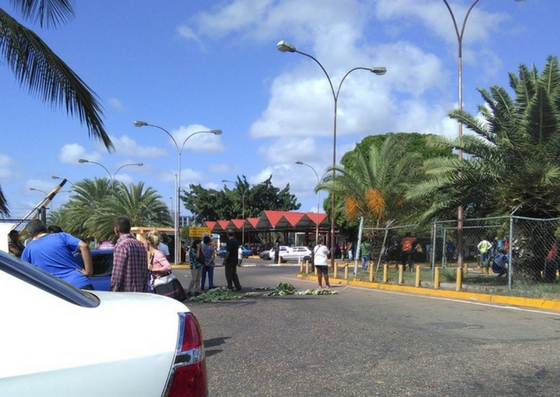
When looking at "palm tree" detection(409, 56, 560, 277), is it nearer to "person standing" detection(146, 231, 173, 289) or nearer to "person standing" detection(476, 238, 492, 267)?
"person standing" detection(476, 238, 492, 267)

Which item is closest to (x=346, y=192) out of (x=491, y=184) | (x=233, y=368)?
(x=491, y=184)

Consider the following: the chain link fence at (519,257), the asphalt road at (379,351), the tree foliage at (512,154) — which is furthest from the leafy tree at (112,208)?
the asphalt road at (379,351)

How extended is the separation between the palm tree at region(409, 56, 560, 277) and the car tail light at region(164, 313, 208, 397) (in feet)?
44.2

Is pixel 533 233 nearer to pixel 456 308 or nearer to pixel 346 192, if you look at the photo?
pixel 456 308

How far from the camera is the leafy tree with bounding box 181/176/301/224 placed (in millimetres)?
69938

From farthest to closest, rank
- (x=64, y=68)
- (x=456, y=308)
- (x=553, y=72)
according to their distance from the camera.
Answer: (x=553, y=72), (x=456, y=308), (x=64, y=68)

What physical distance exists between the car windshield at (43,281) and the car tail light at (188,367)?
445mm

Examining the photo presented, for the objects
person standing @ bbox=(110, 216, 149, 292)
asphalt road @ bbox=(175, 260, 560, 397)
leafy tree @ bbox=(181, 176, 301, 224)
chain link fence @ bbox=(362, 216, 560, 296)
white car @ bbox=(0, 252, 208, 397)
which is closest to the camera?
white car @ bbox=(0, 252, 208, 397)

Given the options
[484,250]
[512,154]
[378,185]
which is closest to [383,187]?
[378,185]

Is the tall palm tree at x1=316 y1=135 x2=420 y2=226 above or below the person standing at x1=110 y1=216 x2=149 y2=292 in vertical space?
above

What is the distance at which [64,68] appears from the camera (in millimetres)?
8492

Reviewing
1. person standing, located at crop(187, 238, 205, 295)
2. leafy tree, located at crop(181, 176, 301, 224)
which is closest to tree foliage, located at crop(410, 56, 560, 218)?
person standing, located at crop(187, 238, 205, 295)

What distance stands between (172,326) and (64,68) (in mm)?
7126

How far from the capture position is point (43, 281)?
2514 mm
